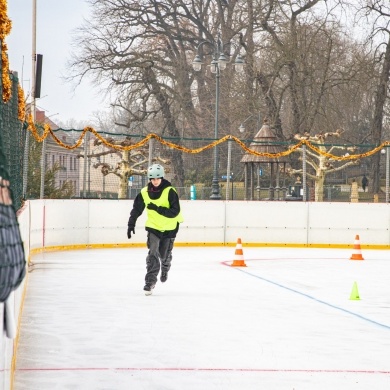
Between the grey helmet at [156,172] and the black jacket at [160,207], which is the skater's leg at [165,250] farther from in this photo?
the grey helmet at [156,172]

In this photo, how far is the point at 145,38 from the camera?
4931cm

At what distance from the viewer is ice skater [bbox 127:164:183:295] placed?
1255cm

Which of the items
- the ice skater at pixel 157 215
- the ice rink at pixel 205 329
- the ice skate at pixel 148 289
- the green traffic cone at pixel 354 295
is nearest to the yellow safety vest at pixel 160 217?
the ice skater at pixel 157 215

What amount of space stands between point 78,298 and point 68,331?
10.2ft

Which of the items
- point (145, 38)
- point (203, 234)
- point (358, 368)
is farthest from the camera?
point (145, 38)

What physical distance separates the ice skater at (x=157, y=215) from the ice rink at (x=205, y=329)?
1.71 feet

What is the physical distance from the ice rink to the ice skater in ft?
1.71

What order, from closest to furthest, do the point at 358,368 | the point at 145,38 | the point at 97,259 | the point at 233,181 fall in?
1. the point at 358,368
2. the point at 97,259
3. the point at 233,181
4. the point at 145,38

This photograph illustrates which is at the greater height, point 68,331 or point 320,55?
point 320,55

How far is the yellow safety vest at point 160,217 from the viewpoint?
12.6 m

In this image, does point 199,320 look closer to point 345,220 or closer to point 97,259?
point 97,259

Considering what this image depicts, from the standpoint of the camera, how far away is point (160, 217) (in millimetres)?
12664

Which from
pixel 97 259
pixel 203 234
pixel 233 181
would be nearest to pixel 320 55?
pixel 233 181

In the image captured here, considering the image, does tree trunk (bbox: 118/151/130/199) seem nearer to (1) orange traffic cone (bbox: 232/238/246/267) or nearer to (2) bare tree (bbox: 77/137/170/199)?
(2) bare tree (bbox: 77/137/170/199)
